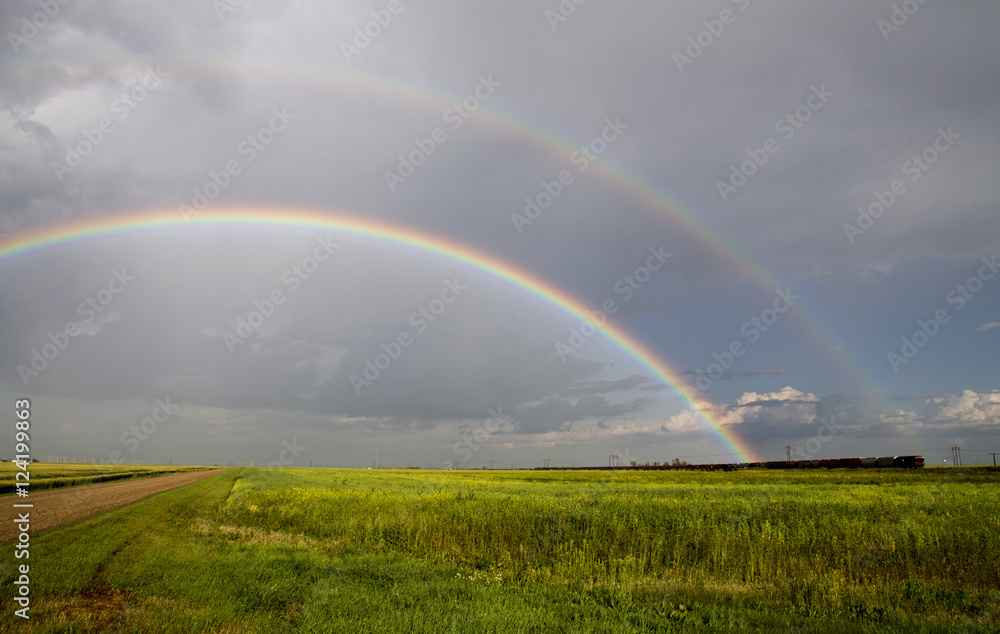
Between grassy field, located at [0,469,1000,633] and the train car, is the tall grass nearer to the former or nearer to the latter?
grassy field, located at [0,469,1000,633]

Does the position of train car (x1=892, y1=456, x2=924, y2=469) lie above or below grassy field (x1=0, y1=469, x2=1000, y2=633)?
below

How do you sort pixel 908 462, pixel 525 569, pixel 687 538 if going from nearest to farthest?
pixel 525 569
pixel 687 538
pixel 908 462

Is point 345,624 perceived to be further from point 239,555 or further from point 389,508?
point 389,508

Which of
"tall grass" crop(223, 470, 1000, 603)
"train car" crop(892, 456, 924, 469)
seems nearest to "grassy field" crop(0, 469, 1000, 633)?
"tall grass" crop(223, 470, 1000, 603)

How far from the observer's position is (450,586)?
12.1 m

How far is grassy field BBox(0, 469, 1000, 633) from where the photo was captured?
9.80 metres

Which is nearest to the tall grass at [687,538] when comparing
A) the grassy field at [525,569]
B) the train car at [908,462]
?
the grassy field at [525,569]

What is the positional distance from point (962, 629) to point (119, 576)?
16.6 meters

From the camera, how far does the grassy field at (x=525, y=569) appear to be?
9797 mm

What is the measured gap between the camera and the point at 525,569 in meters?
14.8

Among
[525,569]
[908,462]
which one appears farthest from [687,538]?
[908,462]

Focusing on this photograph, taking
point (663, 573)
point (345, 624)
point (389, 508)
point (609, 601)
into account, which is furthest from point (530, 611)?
point (389, 508)

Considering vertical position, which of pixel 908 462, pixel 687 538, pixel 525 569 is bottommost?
pixel 908 462

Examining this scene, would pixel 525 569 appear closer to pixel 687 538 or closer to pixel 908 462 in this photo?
pixel 687 538
